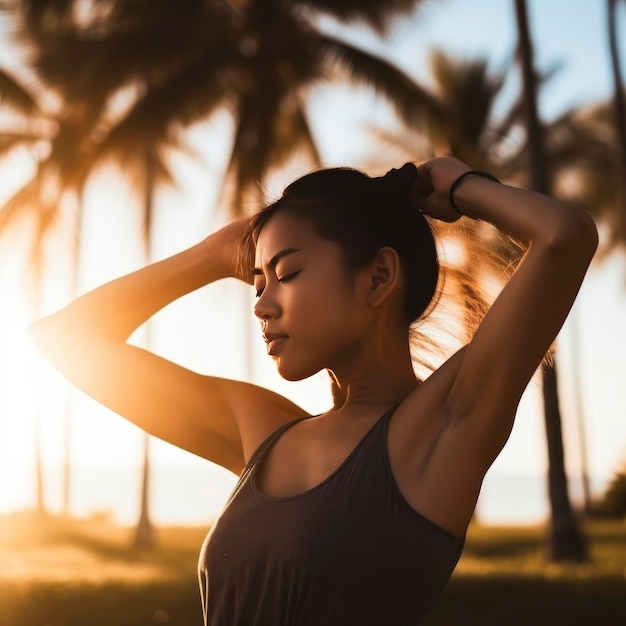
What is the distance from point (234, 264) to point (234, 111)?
14.6 meters

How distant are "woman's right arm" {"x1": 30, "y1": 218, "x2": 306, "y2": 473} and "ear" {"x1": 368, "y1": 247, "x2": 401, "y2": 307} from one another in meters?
0.32

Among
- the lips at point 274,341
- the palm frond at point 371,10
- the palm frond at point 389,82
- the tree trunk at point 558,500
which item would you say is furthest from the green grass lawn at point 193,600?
the palm frond at point 371,10

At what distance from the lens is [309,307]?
1551 mm

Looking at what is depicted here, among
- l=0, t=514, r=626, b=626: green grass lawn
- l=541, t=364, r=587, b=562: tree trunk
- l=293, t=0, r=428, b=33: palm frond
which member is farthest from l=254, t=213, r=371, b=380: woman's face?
l=293, t=0, r=428, b=33: palm frond

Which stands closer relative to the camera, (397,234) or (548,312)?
(548,312)

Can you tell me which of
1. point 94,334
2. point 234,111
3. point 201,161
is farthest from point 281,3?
point 94,334

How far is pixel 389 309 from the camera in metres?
1.65

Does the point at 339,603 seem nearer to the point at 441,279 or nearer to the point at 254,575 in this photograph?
the point at 254,575

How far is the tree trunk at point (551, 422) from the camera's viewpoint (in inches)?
457

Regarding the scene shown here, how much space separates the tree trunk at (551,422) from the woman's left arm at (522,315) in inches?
404

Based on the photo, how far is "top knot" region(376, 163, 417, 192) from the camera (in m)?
1.67

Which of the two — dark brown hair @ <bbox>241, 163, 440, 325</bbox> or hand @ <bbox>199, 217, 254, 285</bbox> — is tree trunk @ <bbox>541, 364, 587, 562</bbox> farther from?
dark brown hair @ <bbox>241, 163, 440, 325</bbox>

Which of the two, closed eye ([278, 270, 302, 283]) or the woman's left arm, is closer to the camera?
the woman's left arm

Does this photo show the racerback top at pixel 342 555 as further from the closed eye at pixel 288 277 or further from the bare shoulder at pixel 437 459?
the closed eye at pixel 288 277
